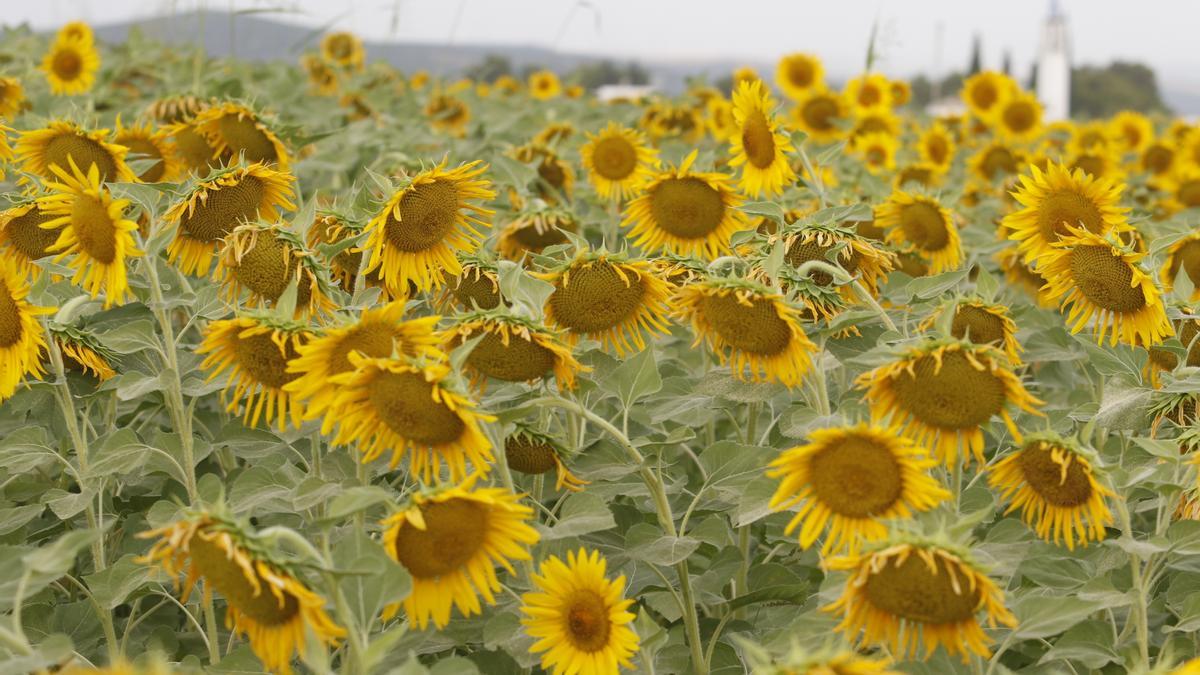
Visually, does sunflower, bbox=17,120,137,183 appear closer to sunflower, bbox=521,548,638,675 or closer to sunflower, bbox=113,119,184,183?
sunflower, bbox=113,119,184,183

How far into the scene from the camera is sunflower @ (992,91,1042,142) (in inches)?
256

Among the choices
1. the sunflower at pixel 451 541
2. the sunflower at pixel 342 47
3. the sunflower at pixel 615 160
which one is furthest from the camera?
the sunflower at pixel 342 47

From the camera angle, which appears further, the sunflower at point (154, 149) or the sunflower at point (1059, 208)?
the sunflower at point (154, 149)

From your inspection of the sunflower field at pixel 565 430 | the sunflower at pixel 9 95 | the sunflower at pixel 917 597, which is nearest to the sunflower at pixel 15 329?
the sunflower field at pixel 565 430

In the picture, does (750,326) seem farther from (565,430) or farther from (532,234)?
(532,234)

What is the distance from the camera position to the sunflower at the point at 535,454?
1.83 metres

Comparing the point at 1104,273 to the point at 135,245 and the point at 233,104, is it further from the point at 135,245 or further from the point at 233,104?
the point at 233,104

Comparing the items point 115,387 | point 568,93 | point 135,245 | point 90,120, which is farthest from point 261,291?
point 568,93

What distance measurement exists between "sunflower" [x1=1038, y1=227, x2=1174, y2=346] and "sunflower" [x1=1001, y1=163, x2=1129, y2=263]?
13 cm

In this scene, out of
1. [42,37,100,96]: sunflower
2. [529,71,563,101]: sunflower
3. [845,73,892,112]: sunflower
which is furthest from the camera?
[529,71,563,101]: sunflower

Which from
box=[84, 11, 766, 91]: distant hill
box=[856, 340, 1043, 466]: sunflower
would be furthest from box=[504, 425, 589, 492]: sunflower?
box=[84, 11, 766, 91]: distant hill

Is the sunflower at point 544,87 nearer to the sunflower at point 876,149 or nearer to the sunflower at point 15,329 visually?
the sunflower at point 876,149

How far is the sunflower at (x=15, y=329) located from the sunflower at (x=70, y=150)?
1.97 ft

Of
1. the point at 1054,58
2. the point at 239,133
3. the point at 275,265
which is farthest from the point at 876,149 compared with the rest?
the point at 1054,58
